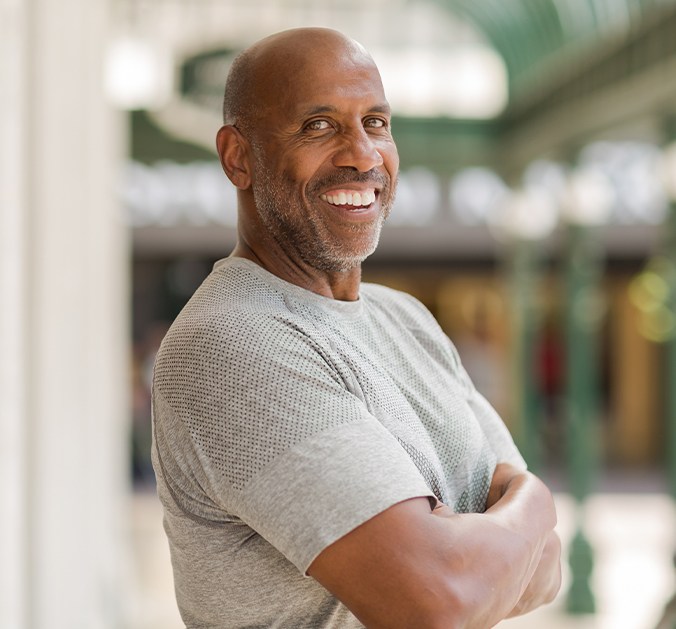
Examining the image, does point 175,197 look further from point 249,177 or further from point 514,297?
point 249,177

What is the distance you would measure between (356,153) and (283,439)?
41 cm

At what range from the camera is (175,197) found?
16359 millimetres

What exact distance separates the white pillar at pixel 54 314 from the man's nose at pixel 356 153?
6.13ft

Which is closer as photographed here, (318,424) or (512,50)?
(318,424)

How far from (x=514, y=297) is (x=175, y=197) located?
179 inches

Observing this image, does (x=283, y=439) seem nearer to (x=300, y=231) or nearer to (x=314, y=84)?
(x=300, y=231)

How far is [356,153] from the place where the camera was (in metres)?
1.70

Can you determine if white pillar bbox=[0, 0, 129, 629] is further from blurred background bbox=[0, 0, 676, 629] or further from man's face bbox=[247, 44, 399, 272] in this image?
man's face bbox=[247, 44, 399, 272]

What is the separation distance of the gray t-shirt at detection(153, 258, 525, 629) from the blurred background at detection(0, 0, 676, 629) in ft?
2.74

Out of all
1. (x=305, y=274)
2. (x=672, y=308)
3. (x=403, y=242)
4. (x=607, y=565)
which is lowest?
(x=607, y=565)

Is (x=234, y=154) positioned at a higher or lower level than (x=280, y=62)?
lower

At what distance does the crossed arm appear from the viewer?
147 centimetres

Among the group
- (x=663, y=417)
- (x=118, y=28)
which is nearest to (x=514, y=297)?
(x=118, y=28)

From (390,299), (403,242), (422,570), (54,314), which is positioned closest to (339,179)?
(390,299)
